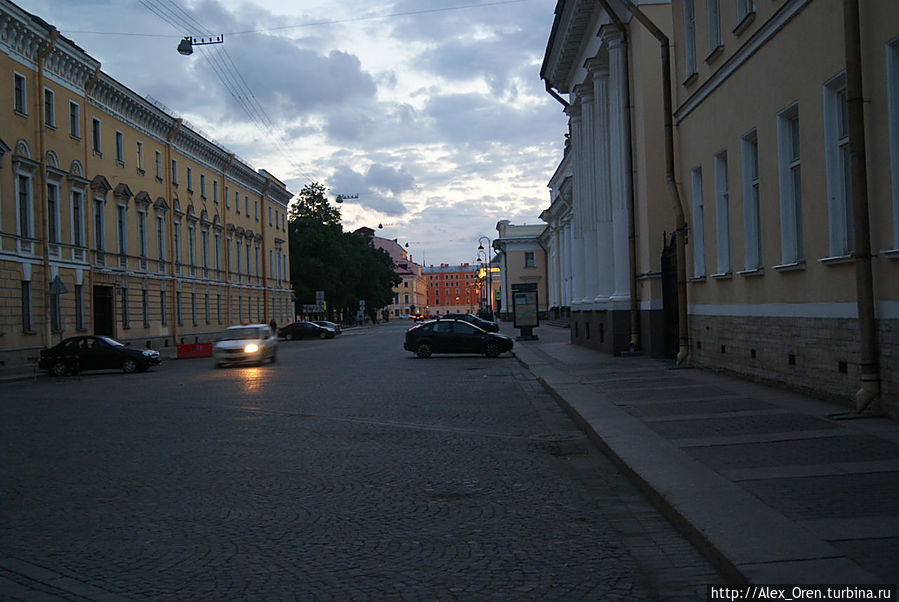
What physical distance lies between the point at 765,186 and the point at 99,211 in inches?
1347

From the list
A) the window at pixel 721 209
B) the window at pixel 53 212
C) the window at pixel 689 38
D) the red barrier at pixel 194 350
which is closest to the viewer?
the window at pixel 721 209

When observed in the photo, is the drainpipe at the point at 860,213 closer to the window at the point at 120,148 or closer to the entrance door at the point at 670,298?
the entrance door at the point at 670,298

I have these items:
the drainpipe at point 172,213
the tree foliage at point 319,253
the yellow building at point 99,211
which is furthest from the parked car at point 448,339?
the tree foliage at point 319,253

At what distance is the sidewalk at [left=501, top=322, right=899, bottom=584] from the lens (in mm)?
4855

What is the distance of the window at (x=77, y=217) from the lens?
3734 cm

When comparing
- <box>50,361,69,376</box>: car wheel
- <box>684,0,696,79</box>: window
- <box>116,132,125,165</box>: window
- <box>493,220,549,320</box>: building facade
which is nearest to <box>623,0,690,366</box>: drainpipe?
<box>684,0,696,79</box>: window

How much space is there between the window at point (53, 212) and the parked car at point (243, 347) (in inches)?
405

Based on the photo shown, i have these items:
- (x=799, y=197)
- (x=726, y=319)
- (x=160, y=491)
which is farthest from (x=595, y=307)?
(x=160, y=491)

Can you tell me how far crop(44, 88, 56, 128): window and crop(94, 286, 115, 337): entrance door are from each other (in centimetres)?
809

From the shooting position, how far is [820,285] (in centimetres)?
1167

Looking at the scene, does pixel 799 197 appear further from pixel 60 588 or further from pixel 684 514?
pixel 60 588

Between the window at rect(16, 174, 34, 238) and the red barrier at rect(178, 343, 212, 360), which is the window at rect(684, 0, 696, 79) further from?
the red barrier at rect(178, 343, 212, 360)

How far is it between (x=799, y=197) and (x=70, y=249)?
3223 cm

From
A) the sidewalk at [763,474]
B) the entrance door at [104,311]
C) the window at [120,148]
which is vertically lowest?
the sidewalk at [763,474]
